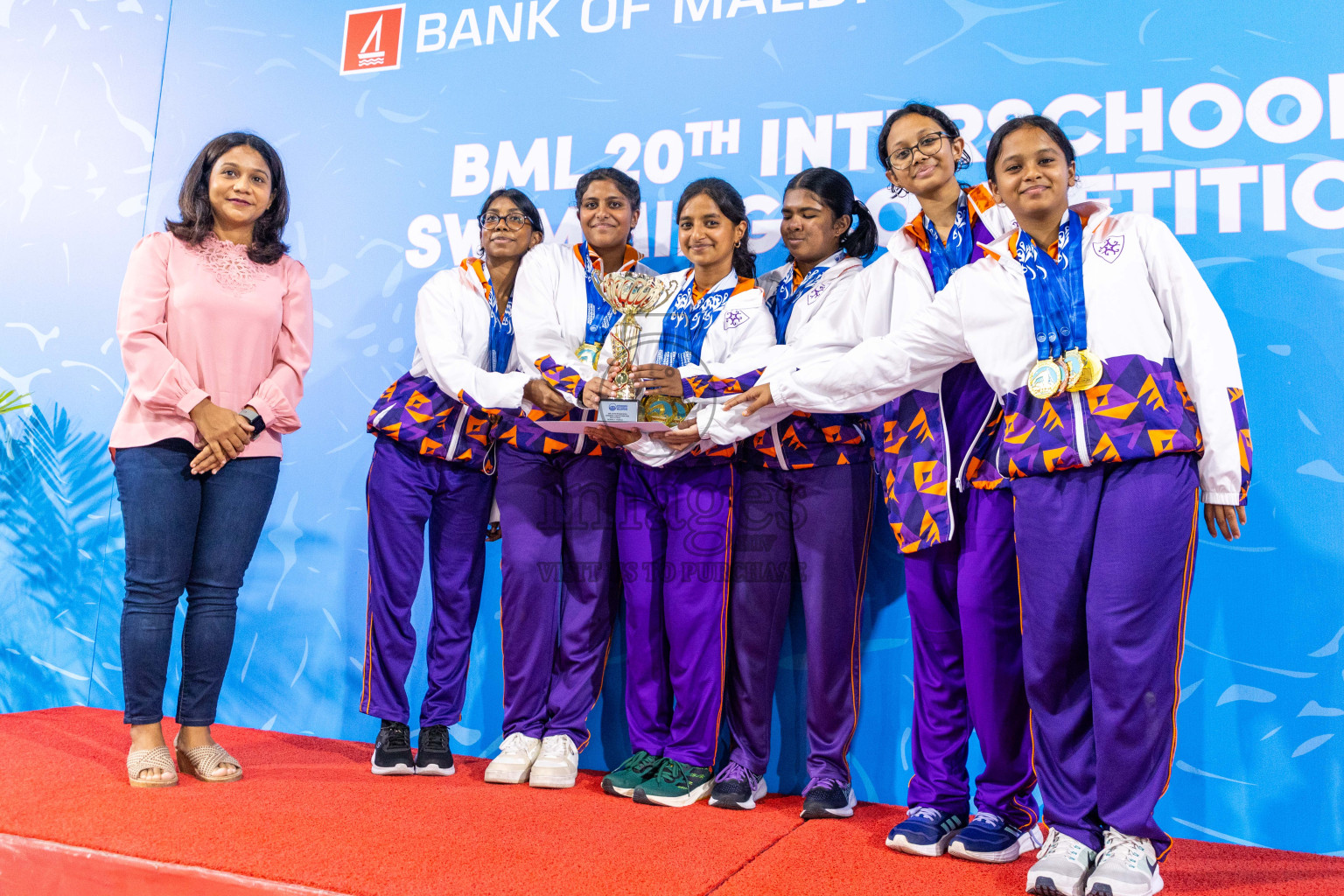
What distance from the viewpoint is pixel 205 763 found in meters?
2.56

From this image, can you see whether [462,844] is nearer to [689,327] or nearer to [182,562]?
[182,562]

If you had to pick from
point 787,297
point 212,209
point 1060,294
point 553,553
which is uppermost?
point 212,209

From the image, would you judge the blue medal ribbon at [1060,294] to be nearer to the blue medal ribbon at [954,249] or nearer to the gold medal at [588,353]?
the blue medal ribbon at [954,249]

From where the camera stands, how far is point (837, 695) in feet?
8.58

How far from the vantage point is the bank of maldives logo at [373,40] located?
372 cm

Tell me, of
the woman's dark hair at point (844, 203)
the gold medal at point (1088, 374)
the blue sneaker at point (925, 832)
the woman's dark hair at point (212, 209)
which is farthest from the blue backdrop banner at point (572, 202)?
the gold medal at point (1088, 374)

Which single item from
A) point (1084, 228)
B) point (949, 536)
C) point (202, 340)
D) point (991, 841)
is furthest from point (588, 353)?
point (991, 841)

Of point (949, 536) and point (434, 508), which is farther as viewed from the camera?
point (434, 508)

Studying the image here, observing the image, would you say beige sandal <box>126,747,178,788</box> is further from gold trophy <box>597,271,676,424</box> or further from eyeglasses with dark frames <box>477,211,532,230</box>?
eyeglasses with dark frames <box>477,211,532,230</box>

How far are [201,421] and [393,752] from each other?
1.10 meters

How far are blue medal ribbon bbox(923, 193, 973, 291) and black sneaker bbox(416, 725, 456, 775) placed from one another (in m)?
1.90

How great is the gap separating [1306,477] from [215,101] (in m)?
4.01

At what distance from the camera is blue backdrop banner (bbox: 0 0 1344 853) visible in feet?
8.37

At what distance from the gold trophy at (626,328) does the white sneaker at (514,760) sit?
0.98 metres
